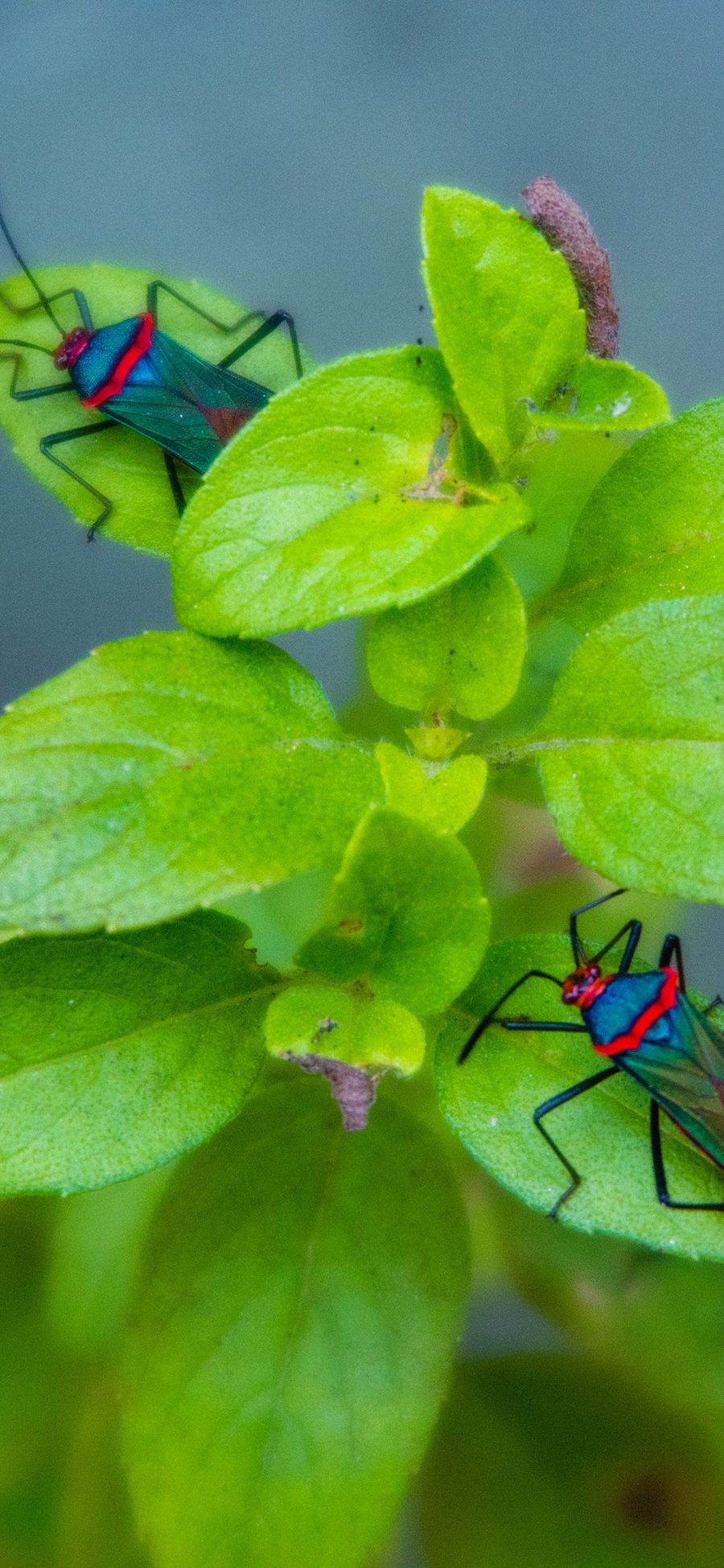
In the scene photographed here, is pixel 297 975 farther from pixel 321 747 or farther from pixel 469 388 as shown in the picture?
pixel 469 388

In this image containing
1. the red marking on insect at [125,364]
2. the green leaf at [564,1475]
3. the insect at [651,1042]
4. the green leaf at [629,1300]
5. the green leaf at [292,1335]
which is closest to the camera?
the insect at [651,1042]

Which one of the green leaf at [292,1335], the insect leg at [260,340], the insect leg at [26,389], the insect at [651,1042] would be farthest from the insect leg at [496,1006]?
the insect leg at [26,389]

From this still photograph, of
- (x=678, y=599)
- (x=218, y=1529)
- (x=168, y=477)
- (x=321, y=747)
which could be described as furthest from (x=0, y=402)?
(x=218, y=1529)

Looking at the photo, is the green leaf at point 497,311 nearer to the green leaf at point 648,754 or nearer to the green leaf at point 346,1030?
the green leaf at point 648,754

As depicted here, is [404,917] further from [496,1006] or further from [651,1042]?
[651,1042]

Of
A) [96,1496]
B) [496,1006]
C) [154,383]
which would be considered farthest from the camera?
[154,383]

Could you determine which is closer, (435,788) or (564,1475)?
(435,788)

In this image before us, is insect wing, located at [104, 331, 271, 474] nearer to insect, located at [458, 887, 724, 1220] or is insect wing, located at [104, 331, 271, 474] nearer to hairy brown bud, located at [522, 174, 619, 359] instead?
hairy brown bud, located at [522, 174, 619, 359]

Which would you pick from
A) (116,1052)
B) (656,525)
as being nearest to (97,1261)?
(116,1052)
